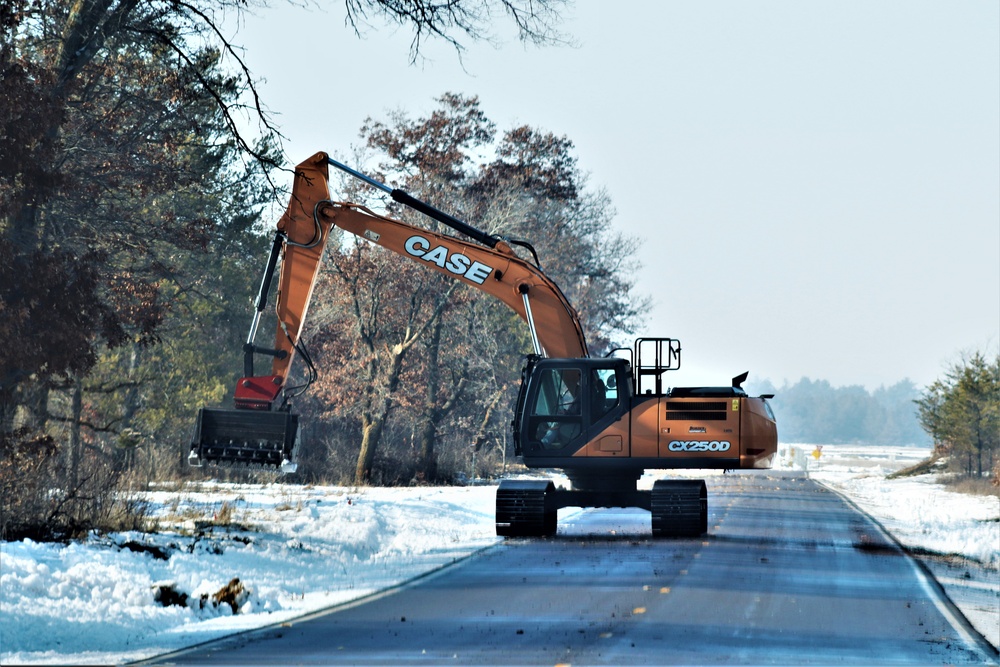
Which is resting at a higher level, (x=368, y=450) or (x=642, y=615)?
(x=368, y=450)

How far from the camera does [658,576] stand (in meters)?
15.8

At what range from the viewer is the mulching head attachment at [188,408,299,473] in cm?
1898

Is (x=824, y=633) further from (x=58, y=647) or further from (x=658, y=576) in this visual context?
(x=58, y=647)

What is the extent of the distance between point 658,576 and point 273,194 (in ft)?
21.0

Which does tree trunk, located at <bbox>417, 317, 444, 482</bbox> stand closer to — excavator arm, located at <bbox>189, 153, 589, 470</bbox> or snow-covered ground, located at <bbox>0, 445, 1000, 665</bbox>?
snow-covered ground, located at <bbox>0, 445, 1000, 665</bbox>

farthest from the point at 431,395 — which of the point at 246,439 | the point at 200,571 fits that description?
the point at 200,571

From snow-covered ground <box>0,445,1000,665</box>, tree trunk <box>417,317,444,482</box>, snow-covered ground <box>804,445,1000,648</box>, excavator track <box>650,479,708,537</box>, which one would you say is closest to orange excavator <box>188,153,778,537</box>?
excavator track <box>650,479,708,537</box>

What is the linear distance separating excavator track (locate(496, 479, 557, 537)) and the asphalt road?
859 mm

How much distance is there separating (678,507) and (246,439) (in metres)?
7.07

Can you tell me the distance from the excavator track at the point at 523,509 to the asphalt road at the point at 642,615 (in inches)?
33.8

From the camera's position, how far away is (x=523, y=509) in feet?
70.8

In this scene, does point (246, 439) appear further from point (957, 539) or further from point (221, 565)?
point (957, 539)

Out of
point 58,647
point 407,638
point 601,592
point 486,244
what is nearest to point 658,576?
point 601,592

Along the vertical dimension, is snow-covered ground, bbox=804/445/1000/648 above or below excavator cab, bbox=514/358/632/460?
below
